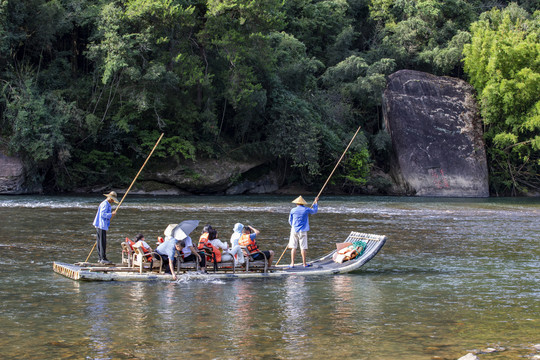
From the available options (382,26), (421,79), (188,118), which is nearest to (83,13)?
(188,118)

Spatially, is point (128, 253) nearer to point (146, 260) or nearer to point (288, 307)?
point (146, 260)

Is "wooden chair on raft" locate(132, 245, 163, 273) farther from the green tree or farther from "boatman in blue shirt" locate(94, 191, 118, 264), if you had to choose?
Result: the green tree

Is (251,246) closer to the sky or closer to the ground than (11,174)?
closer to the ground

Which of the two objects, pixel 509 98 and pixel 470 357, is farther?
pixel 509 98

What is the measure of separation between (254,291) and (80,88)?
28.9 metres

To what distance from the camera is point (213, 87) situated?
38719 millimetres

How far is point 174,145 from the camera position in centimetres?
3881

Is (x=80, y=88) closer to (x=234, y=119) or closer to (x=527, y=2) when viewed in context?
(x=234, y=119)

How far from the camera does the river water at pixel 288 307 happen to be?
879 cm

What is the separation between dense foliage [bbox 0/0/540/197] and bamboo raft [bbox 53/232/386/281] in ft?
72.4

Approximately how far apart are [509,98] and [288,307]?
37.1 m

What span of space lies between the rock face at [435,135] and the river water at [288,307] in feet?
75.7

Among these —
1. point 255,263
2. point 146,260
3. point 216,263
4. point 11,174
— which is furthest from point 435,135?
point 146,260

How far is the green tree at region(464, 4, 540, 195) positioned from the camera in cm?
4406
